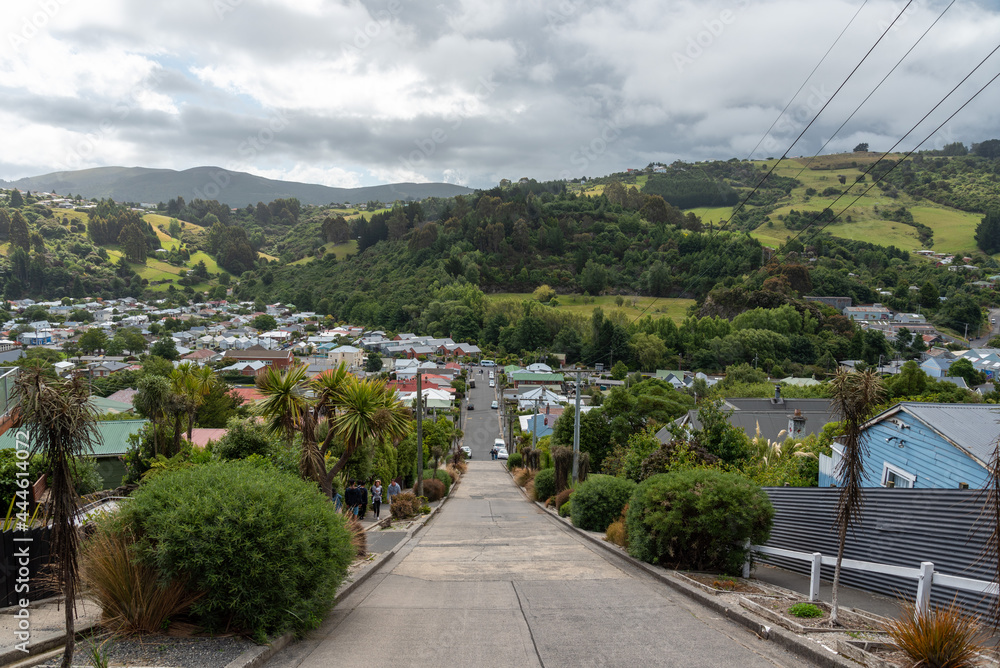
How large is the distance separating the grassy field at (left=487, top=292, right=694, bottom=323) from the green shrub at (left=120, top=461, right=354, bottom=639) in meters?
113

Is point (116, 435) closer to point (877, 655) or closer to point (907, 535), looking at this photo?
point (907, 535)

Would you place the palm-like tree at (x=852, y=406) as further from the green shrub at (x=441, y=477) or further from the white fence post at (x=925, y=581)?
the green shrub at (x=441, y=477)

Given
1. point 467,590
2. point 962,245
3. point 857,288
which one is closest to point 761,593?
point 467,590

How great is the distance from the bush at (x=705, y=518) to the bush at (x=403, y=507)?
10596 mm

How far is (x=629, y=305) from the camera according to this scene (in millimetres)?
126062

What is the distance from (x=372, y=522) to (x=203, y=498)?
12609 millimetres

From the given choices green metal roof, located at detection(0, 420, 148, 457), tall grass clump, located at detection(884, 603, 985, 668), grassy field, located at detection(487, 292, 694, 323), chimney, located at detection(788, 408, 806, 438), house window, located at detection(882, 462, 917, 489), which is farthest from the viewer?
grassy field, located at detection(487, 292, 694, 323)

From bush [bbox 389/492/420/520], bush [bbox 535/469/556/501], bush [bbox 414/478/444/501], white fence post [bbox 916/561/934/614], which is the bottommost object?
bush [bbox 414/478/444/501]

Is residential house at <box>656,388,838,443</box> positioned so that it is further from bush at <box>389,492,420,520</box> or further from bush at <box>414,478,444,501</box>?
bush at <box>389,492,420,520</box>

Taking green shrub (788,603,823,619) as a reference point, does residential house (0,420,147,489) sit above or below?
below

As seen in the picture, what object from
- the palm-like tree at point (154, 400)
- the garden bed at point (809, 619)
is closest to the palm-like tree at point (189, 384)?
the palm-like tree at point (154, 400)

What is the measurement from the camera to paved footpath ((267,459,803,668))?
566cm

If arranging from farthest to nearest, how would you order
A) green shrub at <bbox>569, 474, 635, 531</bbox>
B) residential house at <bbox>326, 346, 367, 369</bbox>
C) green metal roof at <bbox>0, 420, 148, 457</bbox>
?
residential house at <bbox>326, 346, 367, 369</bbox>
green metal roof at <bbox>0, 420, 148, 457</bbox>
green shrub at <bbox>569, 474, 635, 531</bbox>

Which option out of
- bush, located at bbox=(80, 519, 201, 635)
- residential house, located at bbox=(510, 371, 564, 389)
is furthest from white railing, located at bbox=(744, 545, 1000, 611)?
residential house, located at bbox=(510, 371, 564, 389)
